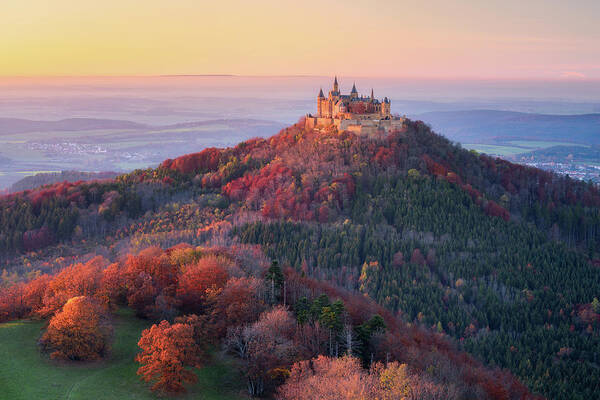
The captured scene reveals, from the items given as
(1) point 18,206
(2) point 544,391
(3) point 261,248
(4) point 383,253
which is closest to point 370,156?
(4) point 383,253

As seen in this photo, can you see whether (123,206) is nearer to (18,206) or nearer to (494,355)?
(18,206)

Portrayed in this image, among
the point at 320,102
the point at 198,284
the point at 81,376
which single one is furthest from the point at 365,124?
the point at 81,376

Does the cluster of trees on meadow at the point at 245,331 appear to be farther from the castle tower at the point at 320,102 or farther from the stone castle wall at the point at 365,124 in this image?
the castle tower at the point at 320,102

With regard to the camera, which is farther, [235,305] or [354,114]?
[354,114]

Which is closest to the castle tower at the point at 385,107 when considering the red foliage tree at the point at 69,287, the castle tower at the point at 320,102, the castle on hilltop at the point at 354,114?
the castle on hilltop at the point at 354,114

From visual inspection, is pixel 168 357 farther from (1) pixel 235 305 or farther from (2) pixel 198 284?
(2) pixel 198 284

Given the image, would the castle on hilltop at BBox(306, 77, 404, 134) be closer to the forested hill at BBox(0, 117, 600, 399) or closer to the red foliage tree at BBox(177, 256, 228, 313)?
the forested hill at BBox(0, 117, 600, 399)
